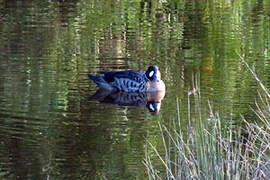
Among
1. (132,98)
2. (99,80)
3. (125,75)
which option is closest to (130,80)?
(125,75)

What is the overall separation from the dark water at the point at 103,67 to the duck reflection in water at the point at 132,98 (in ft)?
0.47

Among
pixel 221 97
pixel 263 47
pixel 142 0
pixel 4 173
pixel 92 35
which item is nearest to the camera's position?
pixel 4 173

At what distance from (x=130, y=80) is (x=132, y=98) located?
0.36 meters

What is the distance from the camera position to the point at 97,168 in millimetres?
8867

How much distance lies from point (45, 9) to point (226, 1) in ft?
16.1

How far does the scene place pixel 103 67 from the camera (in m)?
13.9

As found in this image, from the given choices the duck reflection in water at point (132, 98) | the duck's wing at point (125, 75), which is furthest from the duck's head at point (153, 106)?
the duck's wing at point (125, 75)

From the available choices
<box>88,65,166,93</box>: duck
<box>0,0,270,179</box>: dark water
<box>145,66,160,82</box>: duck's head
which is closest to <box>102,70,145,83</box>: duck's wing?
<box>88,65,166,93</box>: duck

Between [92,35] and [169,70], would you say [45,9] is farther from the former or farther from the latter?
[169,70]

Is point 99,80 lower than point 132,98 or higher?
higher

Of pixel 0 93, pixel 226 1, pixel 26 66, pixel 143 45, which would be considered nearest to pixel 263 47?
pixel 143 45

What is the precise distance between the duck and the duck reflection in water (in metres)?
0.07

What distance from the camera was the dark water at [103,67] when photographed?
932cm

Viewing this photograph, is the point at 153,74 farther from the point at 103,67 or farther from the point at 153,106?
the point at 103,67
